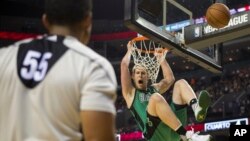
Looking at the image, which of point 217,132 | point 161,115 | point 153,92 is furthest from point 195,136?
point 217,132

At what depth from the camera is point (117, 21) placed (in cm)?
2350

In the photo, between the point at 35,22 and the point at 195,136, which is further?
the point at 35,22

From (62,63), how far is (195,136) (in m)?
4.43

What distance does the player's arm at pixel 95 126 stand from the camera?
154 centimetres

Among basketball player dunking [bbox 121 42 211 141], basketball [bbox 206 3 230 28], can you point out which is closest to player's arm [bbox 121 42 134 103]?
basketball player dunking [bbox 121 42 211 141]

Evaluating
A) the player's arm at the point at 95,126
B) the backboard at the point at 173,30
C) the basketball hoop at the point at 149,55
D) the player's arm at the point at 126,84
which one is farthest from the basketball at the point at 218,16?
the player's arm at the point at 95,126

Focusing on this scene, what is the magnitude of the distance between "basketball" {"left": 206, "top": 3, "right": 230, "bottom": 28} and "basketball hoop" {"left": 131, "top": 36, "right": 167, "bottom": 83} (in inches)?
50.0

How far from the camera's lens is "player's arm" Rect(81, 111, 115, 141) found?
60.7 inches

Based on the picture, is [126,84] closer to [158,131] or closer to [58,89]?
[158,131]

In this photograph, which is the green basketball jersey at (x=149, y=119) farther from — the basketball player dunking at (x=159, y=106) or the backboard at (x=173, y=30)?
the backboard at (x=173, y=30)

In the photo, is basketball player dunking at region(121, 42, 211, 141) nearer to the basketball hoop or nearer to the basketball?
the basketball hoop

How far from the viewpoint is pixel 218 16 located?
5.62 metres

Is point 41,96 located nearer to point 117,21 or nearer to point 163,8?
point 163,8

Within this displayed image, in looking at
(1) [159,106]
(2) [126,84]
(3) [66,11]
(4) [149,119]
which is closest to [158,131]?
(4) [149,119]
